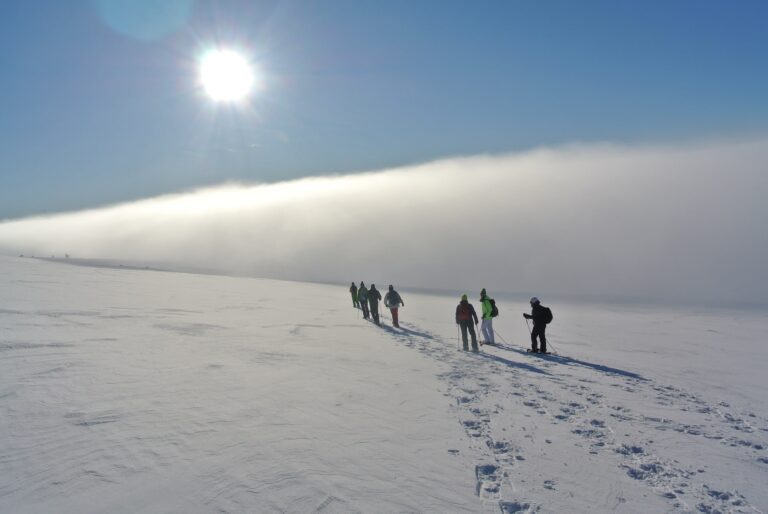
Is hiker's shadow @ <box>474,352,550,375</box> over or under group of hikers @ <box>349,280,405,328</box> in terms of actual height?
under

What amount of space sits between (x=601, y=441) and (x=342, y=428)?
392 cm

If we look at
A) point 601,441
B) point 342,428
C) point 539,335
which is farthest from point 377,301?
point 601,441

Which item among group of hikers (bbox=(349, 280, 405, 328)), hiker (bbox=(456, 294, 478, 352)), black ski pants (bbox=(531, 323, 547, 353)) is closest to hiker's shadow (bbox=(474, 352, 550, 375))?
hiker (bbox=(456, 294, 478, 352))

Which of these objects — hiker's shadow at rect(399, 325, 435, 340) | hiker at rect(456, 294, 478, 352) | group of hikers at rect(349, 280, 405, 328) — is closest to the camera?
hiker at rect(456, 294, 478, 352)

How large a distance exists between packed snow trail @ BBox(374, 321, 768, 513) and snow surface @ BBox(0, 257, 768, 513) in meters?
0.03

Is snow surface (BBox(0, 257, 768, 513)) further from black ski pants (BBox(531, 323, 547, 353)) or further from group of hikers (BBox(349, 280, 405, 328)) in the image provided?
group of hikers (BBox(349, 280, 405, 328))

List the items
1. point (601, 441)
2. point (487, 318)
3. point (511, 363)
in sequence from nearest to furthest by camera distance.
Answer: point (601, 441)
point (511, 363)
point (487, 318)

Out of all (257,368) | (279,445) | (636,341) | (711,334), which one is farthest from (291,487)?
(711,334)

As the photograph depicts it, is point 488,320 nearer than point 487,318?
No

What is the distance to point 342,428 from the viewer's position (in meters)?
5.56

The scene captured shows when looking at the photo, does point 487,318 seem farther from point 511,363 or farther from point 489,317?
point 511,363

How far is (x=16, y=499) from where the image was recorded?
11.0 feet

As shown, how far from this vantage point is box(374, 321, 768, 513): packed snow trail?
4.29 m

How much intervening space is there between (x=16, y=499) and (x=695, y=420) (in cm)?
965
